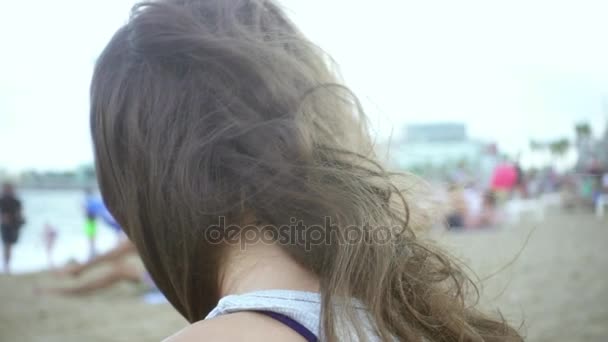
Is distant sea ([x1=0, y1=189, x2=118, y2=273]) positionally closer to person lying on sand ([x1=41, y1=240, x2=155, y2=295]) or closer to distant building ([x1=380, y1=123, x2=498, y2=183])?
person lying on sand ([x1=41, y1=240, x2=155, y2=295])

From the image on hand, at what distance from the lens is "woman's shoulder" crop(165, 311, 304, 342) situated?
76 centimetres

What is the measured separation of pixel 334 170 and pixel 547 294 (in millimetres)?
4461

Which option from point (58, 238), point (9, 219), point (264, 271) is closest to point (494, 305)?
point (264, 271)

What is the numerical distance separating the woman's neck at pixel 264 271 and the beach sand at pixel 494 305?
1.09 metres

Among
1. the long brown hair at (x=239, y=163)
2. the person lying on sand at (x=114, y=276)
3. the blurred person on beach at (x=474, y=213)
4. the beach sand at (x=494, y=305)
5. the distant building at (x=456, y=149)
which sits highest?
the long brown hair at (x=239, y=163)

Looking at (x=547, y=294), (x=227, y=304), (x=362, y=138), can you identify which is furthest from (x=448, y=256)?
(x=547, y=294)

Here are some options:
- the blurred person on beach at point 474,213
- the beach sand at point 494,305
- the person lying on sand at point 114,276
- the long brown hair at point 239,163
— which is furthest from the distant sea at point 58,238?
the long brown hair at point 239,163

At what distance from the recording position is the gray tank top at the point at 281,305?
2.69ft

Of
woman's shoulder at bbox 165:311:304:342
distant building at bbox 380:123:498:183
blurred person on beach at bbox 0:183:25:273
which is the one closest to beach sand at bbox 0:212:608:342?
woman's shoulder at bbox 165:311:304:342

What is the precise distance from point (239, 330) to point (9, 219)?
9774 millimetres

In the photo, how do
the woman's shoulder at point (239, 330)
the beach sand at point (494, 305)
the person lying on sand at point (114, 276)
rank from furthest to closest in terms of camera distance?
1. the person lying on sand at point (114, 276)
2. the beach sand at point (494, 305)
3. the woman's shoulder at point (239, 330)

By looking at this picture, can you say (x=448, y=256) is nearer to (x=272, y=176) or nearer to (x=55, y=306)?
(x=272, y=176)

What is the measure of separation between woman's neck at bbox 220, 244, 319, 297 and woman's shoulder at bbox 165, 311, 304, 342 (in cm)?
8

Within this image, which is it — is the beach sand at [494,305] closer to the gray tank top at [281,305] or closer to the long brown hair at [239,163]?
the long brown hair at [239,163]
